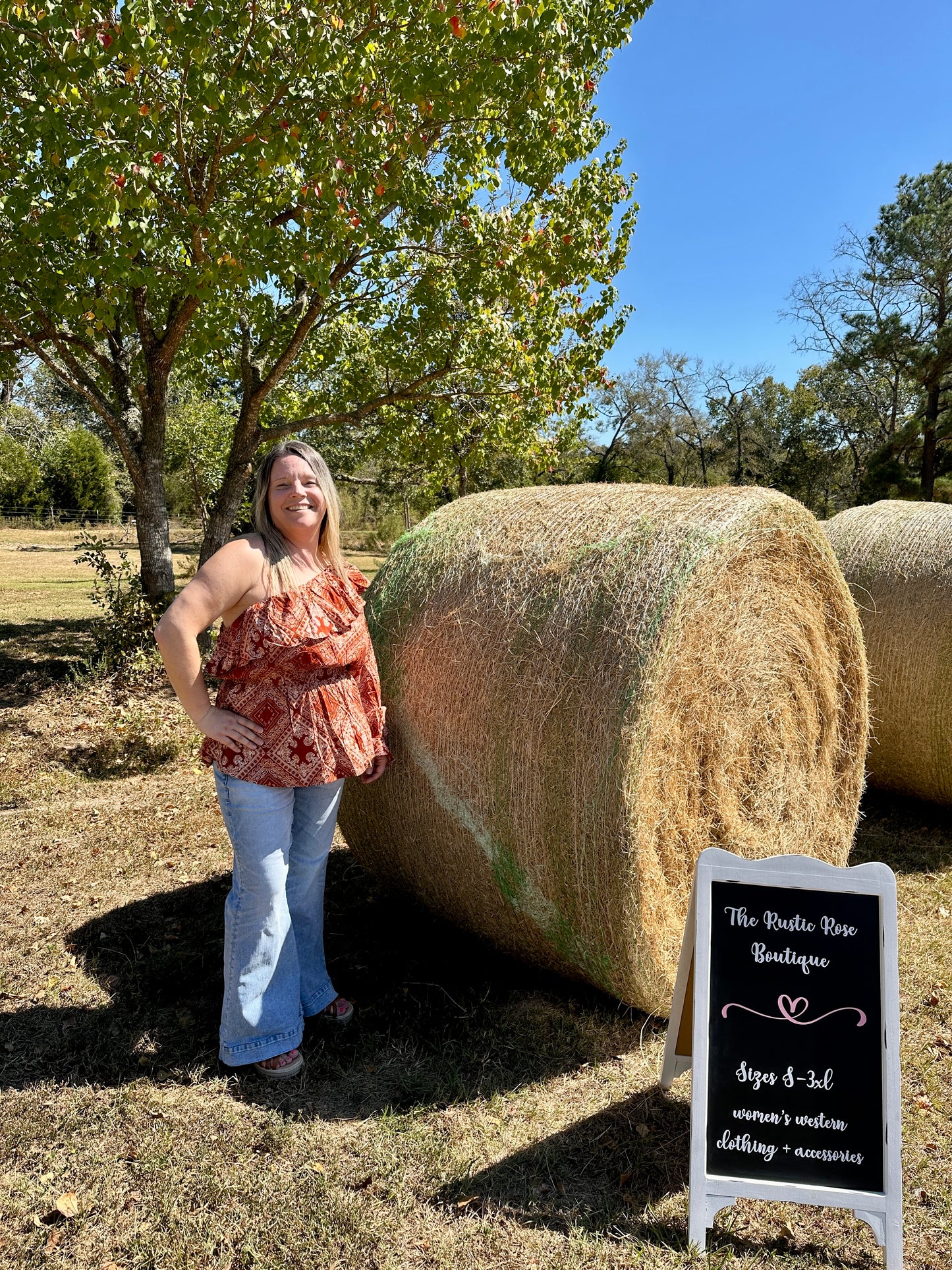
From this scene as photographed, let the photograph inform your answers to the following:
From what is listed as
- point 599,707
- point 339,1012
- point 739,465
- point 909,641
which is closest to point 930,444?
point 739,465

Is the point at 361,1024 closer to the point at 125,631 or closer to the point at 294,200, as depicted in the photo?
the point at 125,631

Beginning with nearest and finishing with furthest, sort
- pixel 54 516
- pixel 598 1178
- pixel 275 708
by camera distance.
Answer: pixel 598 1178 → pixel 275 708 → pixel 54 516

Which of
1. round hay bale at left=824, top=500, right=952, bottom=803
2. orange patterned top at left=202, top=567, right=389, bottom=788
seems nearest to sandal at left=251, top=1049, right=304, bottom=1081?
orange patterned top at left=202, top=567, right=389, bottom=788

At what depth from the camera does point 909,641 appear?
5938 millimetres

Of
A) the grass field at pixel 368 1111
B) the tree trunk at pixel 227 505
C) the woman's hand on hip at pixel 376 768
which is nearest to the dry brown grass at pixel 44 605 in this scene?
the tree trunk at pixel 227 505

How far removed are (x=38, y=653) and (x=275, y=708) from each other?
8569 millimetres

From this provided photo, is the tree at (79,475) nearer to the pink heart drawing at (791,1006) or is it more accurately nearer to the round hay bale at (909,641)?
the round hay bale at (909,641)

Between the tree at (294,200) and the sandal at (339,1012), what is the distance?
509 centimetres

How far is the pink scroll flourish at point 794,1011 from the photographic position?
9.02 feet

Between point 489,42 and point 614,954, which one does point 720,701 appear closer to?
point 614,954

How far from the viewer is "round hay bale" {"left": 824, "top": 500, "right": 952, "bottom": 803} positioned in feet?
19.2

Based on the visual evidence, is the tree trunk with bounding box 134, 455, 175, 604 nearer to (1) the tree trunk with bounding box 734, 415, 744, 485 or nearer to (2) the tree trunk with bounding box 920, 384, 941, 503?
(2) the tree trunk with bounding box 920, 384, 941, 503

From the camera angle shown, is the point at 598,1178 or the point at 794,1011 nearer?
the point at 794,1011

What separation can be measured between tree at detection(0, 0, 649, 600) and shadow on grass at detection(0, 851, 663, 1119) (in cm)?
470
